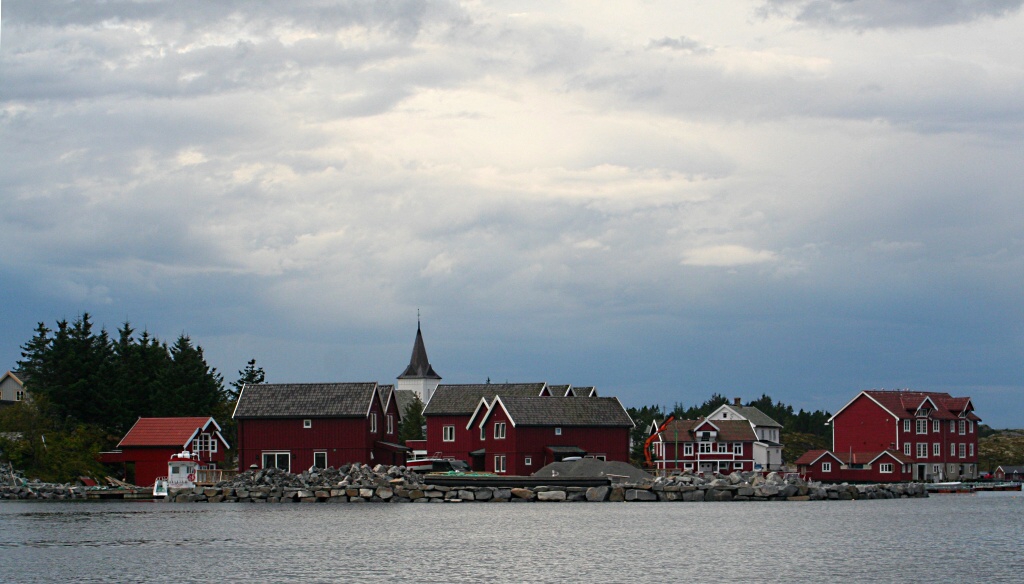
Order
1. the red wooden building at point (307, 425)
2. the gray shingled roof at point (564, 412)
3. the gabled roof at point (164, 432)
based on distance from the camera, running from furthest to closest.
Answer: the gray shingled roof at point (564, 412)
the gabled roof at point (164, 432)
the red wooden building at point (307, 425)

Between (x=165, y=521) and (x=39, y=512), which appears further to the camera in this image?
(x=39, y=512)

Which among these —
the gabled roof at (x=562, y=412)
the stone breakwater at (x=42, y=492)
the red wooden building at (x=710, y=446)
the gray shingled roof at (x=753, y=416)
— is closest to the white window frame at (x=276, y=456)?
the stone breakwater at (x=42, y=492)

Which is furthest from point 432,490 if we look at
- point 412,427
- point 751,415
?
point 751,415

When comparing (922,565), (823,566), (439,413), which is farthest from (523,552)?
(439,413)

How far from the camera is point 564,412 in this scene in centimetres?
8206

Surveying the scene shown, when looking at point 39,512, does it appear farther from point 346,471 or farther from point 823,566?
point 823,566

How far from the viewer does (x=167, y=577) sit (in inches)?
1320

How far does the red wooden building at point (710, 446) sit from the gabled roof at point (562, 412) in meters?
18.3

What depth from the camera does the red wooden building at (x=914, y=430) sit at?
102 m

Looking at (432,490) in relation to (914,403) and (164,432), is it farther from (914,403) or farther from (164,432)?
(914,403)

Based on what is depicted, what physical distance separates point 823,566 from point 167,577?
1888 cm

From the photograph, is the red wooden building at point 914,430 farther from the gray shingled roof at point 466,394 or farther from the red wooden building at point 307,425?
the red wooden building at point 307,425

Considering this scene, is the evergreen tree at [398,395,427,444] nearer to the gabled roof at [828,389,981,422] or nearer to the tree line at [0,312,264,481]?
the tree line at [0,312,264,481]

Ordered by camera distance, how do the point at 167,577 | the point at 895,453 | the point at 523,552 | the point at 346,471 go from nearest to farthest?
1. the point at 167,577
2. the point at 523,552
3. the point at 346,471
4. the point at 895,453
